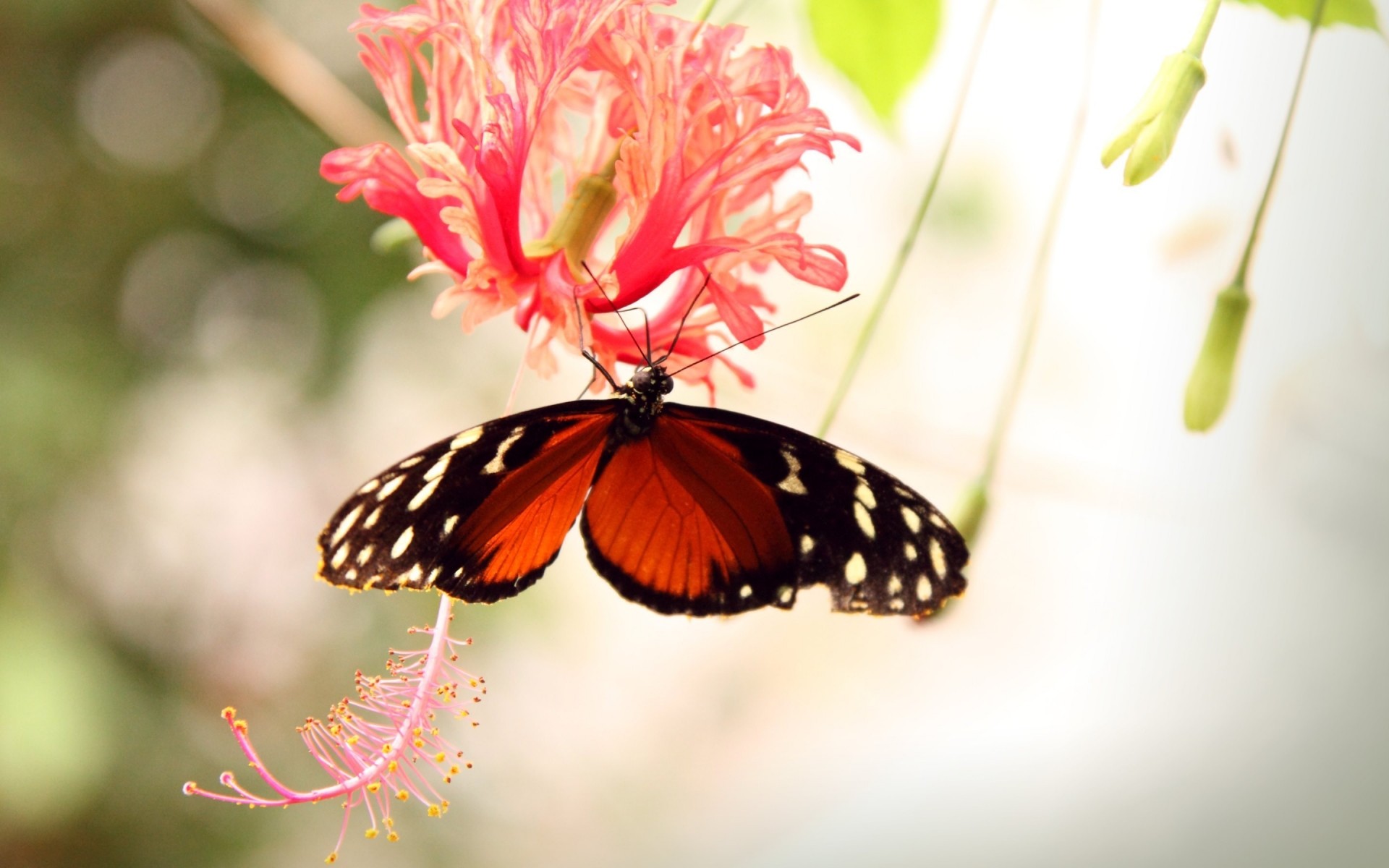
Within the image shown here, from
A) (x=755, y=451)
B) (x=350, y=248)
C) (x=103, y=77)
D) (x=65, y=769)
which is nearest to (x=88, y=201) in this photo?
(x=103, y=77)

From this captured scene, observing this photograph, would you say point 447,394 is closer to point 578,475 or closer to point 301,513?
point 301,513

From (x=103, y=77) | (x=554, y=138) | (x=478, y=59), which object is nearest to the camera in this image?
(x=478, y=59)

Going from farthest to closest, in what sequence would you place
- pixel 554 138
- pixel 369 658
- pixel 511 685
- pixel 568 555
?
pixel 511 685 → pixel 568 555 → pixel 369 658 → pixel 554 138

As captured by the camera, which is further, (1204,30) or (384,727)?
(384,727)

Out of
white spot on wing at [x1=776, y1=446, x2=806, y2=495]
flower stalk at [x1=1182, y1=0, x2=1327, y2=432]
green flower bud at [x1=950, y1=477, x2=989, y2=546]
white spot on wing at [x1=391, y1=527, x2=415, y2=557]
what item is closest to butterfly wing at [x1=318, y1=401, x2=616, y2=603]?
white spot on wing at [x1=391, y1=527, x2=415, y2=557]

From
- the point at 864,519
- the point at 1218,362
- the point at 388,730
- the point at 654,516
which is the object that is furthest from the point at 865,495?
the point at 388,730

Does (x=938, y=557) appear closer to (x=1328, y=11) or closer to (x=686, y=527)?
(x=686, y=527)

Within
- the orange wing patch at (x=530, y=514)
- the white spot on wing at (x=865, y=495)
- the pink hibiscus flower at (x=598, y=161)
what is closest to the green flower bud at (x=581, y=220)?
the pink hibiscus flower at (x=598, y=161)

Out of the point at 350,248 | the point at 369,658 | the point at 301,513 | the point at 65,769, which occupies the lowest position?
the point at 65,769
